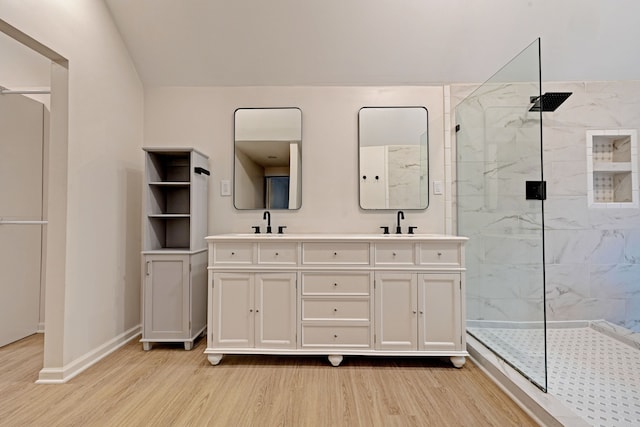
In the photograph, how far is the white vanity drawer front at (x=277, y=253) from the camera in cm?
219

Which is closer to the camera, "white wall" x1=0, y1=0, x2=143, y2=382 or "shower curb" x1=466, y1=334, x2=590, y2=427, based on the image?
"shower curb" x1=466, y1=334, x2=590, y2=427

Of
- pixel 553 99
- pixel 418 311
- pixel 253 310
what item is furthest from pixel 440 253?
pixel 553 99

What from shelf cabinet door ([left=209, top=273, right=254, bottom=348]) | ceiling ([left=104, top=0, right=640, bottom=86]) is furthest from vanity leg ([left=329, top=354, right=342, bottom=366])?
ceiling ([left=104, top=0, right=640, bottom=86])

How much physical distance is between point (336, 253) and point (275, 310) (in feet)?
1.87

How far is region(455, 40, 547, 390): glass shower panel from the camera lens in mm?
1798

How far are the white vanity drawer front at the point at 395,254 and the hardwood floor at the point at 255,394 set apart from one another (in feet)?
2.33

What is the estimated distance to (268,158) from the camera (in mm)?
2789

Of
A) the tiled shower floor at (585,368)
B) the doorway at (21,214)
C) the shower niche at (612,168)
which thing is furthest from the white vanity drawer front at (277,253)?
the shower niche at (612,168)

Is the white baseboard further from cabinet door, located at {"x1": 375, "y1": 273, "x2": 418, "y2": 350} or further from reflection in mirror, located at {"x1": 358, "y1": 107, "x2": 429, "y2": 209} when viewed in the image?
reflection in mirror, located at {"x1": 358, "y1": 107, "x2": 429, "y2": 209}

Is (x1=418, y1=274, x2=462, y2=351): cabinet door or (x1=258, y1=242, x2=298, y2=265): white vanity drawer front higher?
(x1=258, y1=242, x2=298, y2=265): white vanity drawer front

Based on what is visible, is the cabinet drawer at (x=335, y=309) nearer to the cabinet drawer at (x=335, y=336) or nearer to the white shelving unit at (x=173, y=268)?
the cabinet drawer at (x=335, y=336)

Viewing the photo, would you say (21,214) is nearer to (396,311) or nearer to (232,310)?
(232,310)

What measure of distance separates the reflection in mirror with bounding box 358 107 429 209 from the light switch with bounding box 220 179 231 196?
1159 mm

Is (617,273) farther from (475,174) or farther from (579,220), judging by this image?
(475,174)
